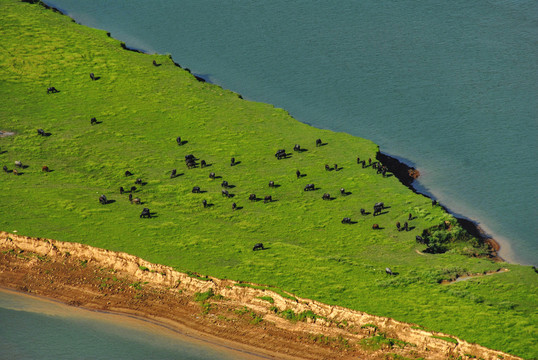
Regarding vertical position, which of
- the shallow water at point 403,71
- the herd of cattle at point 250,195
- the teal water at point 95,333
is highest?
the shallow water at point 403,71

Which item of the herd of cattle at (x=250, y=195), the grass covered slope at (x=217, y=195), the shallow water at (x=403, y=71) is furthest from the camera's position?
the shallow water at (x=403, y=71)

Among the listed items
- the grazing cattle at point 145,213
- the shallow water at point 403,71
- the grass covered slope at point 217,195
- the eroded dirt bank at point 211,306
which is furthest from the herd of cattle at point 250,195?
the shallow water at point 403,71

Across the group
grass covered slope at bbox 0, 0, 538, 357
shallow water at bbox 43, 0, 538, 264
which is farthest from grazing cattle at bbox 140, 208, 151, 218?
shallow water at bbox 43, 0, 538, 264

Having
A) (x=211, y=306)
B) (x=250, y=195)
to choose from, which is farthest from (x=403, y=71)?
(x=211, y=306)

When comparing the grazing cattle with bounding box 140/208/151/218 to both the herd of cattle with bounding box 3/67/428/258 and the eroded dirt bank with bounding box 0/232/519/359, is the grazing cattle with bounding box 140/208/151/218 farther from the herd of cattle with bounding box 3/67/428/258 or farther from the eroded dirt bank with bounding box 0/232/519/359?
the eroded dirt bank with bounding box 0/232/519/359

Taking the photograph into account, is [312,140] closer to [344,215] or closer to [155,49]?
[344,215]

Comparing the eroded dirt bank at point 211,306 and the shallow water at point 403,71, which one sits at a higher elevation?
the shallow water at point 403,71

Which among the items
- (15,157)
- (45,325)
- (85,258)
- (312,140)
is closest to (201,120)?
(312,140)

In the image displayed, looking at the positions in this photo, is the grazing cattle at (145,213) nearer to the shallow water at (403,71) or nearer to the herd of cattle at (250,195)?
the herd of cattle at (250,195)
